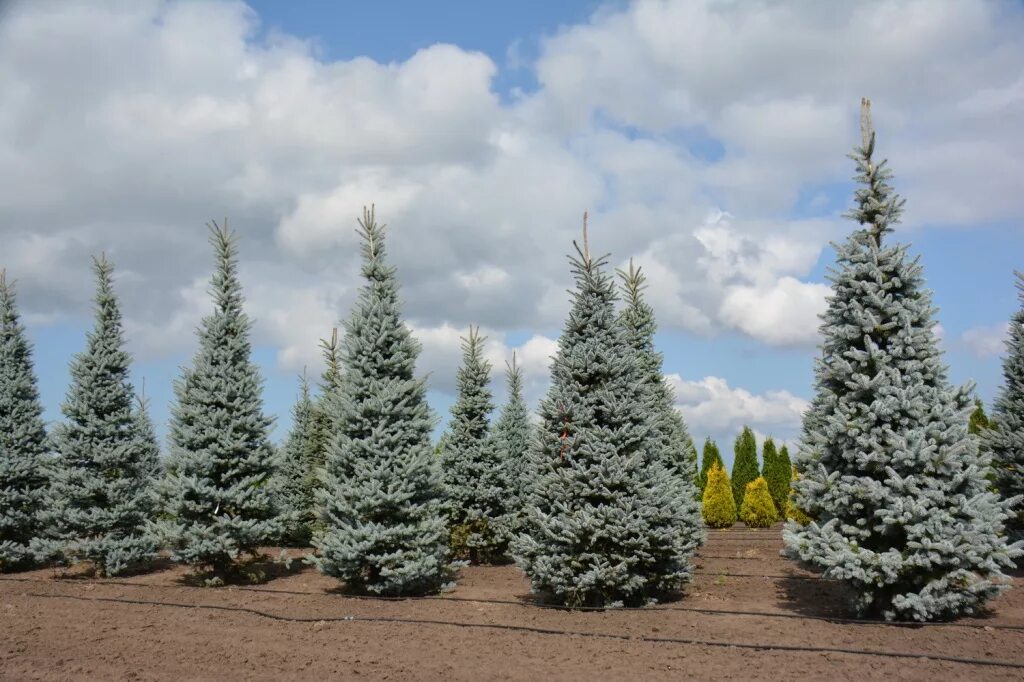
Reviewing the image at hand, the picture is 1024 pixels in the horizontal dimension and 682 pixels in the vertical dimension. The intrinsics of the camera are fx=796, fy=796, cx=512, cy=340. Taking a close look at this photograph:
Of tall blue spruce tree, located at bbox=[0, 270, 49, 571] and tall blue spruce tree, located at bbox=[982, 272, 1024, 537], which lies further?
tall blue spruce tree, located at bbox=[0, 270, 49, 571]

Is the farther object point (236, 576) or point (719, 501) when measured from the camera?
point (719, 501)

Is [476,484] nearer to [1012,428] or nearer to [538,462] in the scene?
[538,462]

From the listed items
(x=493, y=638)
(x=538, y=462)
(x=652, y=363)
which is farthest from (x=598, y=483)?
(x=652, y=363)

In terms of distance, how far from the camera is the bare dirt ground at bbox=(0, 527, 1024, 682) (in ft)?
23.6

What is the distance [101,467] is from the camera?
51.2ft

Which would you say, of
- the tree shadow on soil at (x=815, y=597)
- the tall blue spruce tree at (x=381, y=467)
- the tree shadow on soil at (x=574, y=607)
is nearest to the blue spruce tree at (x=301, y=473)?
the tall blue spruce tree at (x=381, y=467)

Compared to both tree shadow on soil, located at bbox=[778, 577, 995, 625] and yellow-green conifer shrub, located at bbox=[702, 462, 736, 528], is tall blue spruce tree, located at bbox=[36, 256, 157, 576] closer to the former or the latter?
tree shadow on soil, located at bbox=[778, 577, 995, 625]

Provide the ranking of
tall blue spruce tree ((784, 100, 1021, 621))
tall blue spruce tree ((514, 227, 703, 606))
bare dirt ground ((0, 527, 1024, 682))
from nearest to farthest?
bare dirt ground ((0, 527, 1024, 682)), tall blue spruce tree ((784, 100, 1021, 621)), tall blue spruce tree ((514, 227, 703, 606))

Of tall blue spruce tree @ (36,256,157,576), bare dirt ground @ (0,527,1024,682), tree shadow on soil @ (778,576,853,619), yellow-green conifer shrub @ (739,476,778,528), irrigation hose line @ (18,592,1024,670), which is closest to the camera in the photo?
irrigation hose line @ (18,592,1024,670)

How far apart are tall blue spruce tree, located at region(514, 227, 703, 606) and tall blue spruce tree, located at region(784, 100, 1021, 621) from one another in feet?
5.85

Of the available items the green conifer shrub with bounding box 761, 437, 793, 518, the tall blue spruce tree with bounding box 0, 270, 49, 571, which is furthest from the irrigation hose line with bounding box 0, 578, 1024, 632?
the green conifer shrub with bounding box 761, 437, 793, 518

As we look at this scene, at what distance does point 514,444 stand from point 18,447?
1030cm

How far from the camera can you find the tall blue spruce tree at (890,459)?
8281 millimetres

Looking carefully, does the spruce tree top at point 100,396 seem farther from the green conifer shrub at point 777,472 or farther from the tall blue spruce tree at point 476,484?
the green conifer shrub at point 777,472
